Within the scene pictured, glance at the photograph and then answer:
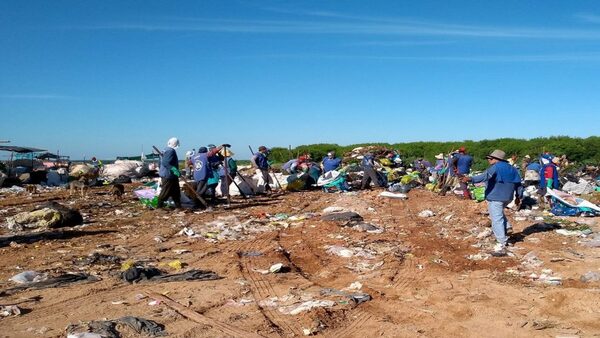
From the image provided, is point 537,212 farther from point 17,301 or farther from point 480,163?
point 480,163

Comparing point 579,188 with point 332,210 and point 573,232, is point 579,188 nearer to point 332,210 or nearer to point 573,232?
point 573,232

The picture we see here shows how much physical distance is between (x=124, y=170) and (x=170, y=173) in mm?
16637

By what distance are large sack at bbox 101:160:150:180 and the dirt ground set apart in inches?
603

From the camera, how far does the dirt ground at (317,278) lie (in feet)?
14.8

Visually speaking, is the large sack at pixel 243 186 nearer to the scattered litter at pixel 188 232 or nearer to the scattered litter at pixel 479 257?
the scattered litter at pixel 188 232

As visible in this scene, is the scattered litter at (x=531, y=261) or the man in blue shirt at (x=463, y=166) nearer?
the scattered litter at (x=531, y=261)

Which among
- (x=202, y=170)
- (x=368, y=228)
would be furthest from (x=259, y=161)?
(x=368, y=228)

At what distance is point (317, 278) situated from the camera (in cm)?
615

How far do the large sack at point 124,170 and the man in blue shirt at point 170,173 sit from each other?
580 inches

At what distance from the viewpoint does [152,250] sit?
24.9 feet

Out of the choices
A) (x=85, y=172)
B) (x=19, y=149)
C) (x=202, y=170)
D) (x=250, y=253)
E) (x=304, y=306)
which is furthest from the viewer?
(x=19, y=149)

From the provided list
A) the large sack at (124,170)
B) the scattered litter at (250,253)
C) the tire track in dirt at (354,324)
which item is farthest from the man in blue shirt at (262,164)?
the large sack at (124,170)

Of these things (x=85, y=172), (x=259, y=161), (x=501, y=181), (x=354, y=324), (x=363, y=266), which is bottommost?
(x=363, y=266)

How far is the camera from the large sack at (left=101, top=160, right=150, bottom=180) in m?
26.0
